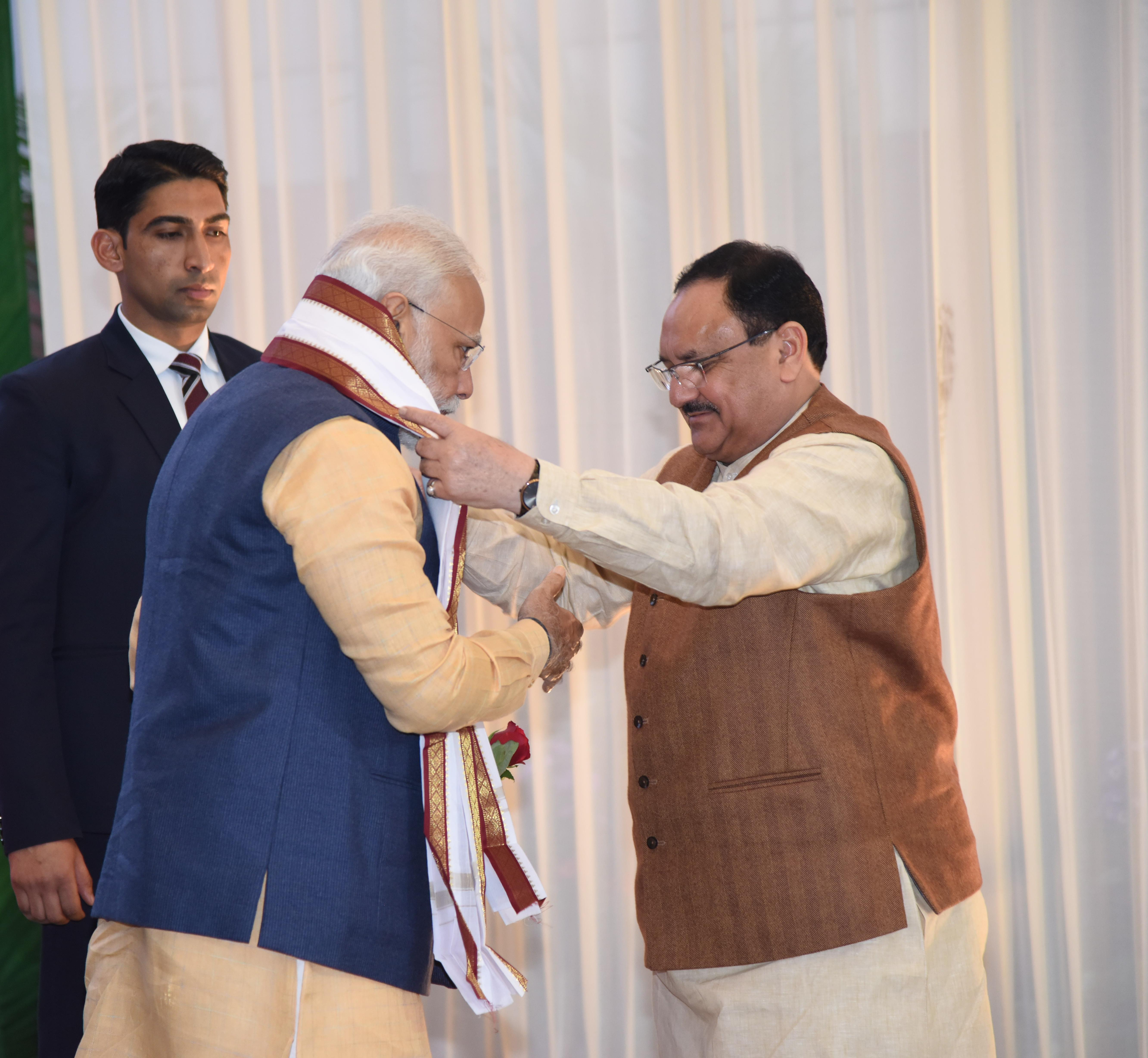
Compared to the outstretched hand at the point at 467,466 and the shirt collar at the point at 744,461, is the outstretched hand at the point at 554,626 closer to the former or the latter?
the outstretched hand at the point at 467,466

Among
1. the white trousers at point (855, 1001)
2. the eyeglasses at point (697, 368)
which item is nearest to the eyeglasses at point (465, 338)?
the eyeglasses at point (697, 368)

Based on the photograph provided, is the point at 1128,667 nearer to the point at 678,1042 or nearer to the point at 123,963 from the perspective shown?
the point at 678,1042

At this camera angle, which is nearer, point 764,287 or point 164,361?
point 764,287

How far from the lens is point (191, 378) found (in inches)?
90.7

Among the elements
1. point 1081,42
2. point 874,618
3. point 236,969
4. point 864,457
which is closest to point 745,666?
point 874,618

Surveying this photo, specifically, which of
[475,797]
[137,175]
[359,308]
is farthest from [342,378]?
[137,175]

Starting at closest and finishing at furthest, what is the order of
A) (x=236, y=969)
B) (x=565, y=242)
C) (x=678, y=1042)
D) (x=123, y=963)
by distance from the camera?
(x=236, y=969) < (x=123, y=963) < (x=678, y=1042) < (x=565, y=242)

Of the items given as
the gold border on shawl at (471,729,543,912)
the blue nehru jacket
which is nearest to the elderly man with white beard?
the blue nehru jacket

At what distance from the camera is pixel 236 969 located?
4.72ft

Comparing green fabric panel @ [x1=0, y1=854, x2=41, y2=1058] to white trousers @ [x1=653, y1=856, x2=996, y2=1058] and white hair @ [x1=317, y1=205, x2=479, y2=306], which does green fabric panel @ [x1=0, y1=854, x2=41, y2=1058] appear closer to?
white trousers @ [x1=653, y1=856, x2=996, y2=1058]

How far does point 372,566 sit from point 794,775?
80cm

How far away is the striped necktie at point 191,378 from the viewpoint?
2283 millimetres

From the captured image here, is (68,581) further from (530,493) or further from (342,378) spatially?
(530,493)

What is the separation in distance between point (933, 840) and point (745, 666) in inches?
17.2
